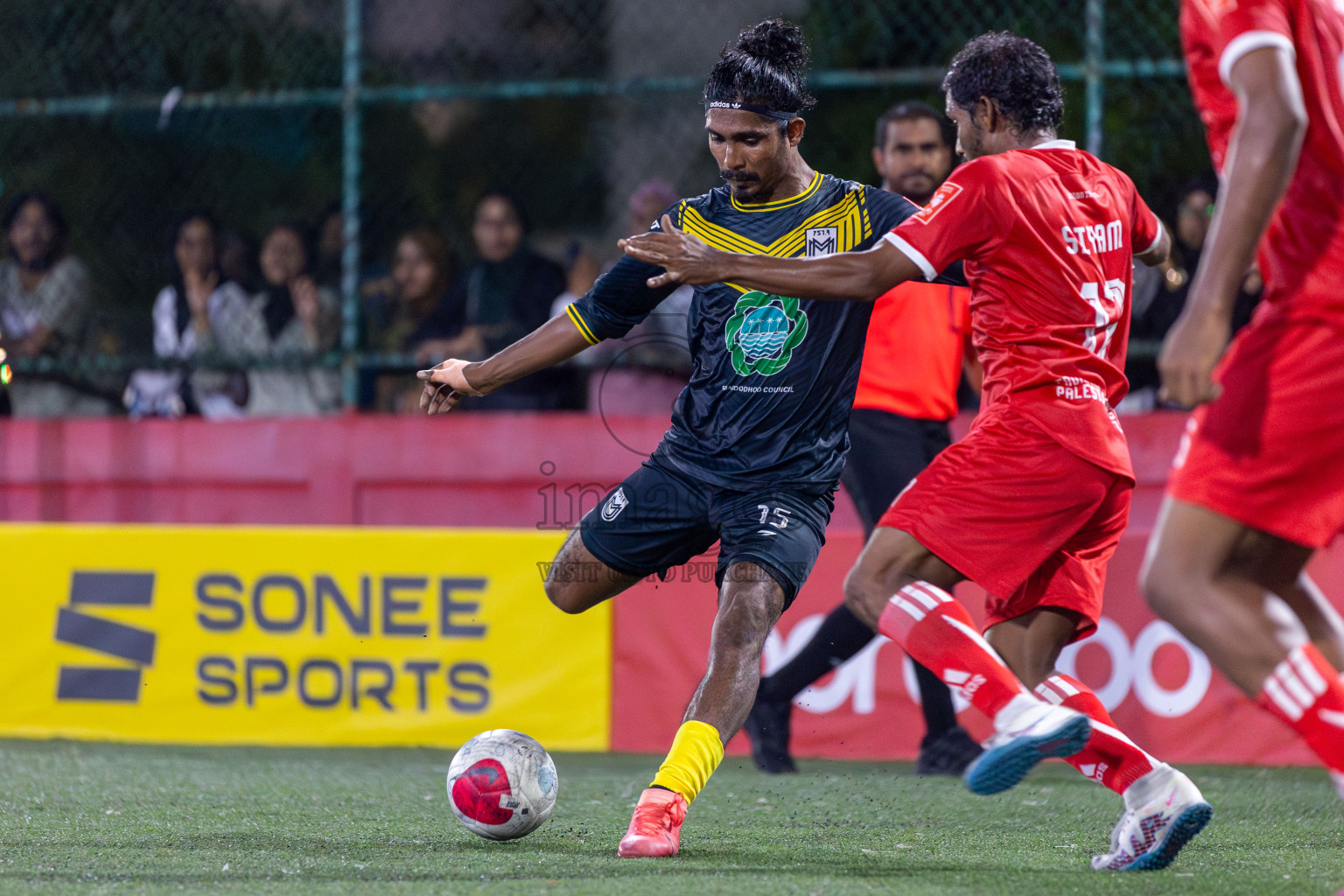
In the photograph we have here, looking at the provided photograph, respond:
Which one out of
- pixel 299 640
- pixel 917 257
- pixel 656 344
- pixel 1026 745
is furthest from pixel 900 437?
pixel 299 640

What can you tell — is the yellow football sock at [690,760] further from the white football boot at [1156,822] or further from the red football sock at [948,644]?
the white football boot at [1156,822]

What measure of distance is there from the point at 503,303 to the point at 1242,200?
5.70m

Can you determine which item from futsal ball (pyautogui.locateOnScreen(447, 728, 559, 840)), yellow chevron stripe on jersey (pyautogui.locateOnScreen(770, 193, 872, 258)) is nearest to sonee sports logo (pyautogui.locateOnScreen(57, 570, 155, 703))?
futsal ball (pyautogui.locateOnScreen(447, 728, 559, 840))

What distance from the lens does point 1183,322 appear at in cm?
308

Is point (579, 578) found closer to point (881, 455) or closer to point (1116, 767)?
point (1116, 767)

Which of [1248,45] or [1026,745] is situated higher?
[1248,45]

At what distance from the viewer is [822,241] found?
4.53 m

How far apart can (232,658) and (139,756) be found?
689mm

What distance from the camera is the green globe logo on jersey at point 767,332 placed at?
455 cm

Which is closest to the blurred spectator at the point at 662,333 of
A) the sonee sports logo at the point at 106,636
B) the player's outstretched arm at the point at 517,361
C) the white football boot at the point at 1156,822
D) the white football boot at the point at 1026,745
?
the sonee sports logo at the point at 106,636

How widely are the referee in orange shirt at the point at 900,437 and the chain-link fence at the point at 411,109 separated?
1.62 metres

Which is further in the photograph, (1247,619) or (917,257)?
(917,257)

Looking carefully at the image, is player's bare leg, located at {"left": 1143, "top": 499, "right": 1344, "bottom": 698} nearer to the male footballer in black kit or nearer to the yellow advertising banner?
the male footballer in black kit

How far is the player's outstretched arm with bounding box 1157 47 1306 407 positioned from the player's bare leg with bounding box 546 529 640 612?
6.38ft
